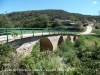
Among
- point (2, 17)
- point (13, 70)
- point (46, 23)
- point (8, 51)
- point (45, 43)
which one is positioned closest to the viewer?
point (13, 70)

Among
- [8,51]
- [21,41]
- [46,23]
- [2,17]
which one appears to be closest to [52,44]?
[21,41]

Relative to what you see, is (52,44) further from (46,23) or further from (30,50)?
(46,23)

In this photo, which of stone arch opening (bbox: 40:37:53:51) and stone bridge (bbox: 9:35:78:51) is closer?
stone bridge (bbox: 9:35:78:51)

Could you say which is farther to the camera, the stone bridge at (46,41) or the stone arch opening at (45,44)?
the stone arch opening at (45,44)

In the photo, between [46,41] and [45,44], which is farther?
[45,44]

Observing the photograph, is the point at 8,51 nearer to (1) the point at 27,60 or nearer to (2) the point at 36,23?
(1) the point at 27,60

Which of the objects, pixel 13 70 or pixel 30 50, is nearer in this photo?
pixel 13 70

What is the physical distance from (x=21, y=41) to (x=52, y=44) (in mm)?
13050

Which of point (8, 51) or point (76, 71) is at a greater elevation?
point (8, 51)

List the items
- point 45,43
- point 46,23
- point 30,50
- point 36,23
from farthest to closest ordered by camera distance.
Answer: point 46,23, point 36,23, point 45,43, point 30,50

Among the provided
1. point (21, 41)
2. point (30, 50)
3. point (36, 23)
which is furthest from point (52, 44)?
point (36, 23)

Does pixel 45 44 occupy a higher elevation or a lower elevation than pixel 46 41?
lower

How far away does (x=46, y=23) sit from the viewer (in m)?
76.1

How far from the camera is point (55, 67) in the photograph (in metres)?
9.40
